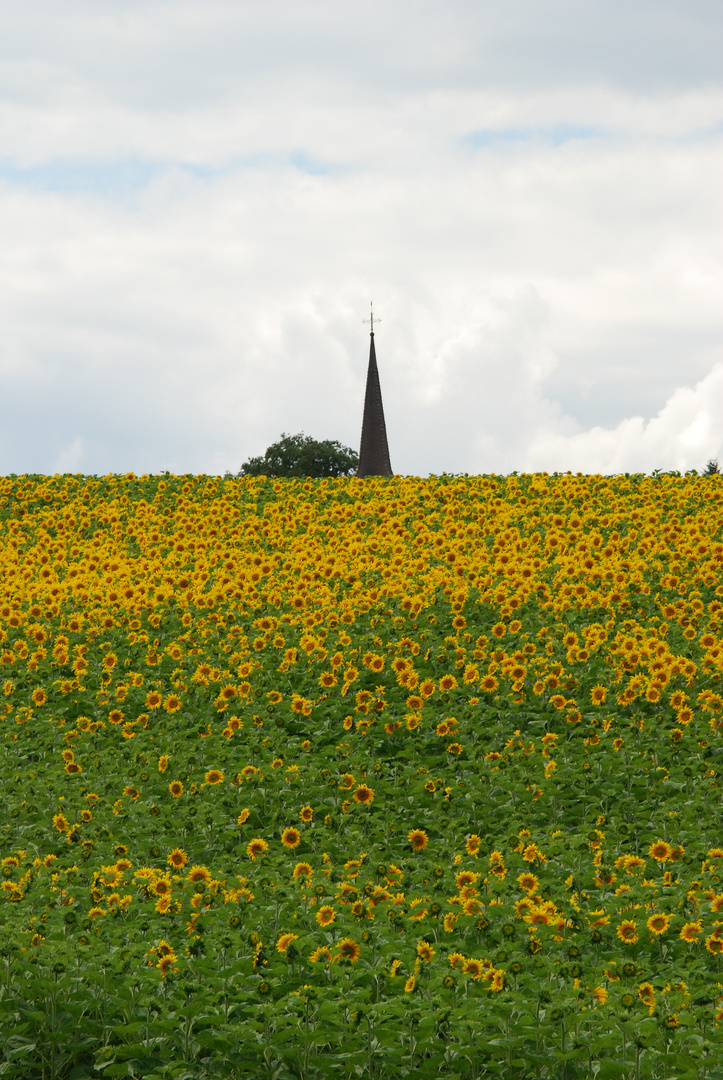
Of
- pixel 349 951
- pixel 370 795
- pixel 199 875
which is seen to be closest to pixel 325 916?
pixel 349 951

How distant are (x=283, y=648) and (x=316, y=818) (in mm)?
3334

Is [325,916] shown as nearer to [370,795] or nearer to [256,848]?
[256,848]

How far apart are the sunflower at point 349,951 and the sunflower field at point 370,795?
0.03 meters

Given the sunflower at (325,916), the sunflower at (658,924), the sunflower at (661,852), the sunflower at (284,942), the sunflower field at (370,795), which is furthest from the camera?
the sunflower at (661,852)

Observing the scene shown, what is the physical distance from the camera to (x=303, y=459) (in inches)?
2074

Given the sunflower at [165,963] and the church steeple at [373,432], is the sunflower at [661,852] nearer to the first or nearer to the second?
the sunflower at [165,963]

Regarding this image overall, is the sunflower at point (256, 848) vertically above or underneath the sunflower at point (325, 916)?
above

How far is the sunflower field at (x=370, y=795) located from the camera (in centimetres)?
564

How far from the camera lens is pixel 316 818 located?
9328mm

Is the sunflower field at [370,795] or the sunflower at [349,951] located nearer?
the sunflower field at [370,795]

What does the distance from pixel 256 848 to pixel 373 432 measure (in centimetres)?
4813

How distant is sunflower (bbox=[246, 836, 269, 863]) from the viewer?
7832 millimetres

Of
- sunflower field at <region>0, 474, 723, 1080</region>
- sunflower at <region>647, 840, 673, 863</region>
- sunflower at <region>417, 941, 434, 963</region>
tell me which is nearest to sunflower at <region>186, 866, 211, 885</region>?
sunflower field at <region>0, 474, 723, 1080</region>

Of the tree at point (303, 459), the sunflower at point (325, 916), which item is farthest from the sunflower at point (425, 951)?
the tree at point (303, 459)
